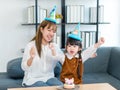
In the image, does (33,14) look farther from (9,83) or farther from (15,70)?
(9,83)

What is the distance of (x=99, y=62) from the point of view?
3.28m

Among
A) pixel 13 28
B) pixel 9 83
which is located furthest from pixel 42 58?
pixel 13 28

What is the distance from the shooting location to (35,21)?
4012 millimetres

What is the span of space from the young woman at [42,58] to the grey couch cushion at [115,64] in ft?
3.04

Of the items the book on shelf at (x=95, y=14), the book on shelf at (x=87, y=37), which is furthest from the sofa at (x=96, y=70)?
the book on shelf at (x=95, y=14)

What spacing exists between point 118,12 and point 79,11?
2.48 ft

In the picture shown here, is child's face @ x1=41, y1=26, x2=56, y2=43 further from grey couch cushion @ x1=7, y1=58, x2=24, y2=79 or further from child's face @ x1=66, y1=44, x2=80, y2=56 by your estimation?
grey couch cushion @ x1=7, y1=58, x2=24, y2=79

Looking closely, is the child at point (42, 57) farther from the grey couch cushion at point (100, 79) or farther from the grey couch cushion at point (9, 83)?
the grey couch cushion at point (100, 79)

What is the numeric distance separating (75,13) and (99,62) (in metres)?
1.12

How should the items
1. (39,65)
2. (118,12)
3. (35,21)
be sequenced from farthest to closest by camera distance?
1. (118,12)
2. (35,21)
3. (39,65)

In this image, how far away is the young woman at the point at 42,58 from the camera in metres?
2.41

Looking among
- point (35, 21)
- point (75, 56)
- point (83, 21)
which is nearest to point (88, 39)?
point (83, 21)

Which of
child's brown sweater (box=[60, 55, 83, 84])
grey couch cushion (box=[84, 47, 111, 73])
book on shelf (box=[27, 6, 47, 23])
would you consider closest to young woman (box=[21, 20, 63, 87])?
child's brown sweater (box=[60, 55, 83, 84])

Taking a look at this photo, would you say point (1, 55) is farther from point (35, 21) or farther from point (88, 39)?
point (88, 39)
